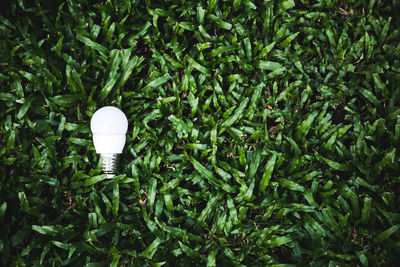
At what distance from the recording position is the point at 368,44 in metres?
2.22

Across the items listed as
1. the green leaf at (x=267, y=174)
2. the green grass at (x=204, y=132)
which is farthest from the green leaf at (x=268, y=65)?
the green leaf at (x=267, y=174)

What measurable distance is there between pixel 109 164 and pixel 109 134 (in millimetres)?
214

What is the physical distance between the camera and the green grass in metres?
1.92

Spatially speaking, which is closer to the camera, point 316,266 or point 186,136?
point 316,266

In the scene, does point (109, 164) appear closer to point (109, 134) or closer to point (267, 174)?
point (109, 134)

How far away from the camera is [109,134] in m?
1.83

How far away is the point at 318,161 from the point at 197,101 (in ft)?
3.14

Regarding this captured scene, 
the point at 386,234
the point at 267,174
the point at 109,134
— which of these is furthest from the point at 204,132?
the point at 386,234

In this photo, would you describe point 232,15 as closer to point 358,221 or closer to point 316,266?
point 358,221

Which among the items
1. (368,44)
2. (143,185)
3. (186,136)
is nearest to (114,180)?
(143,185)

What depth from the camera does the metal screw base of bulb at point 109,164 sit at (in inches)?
74.9

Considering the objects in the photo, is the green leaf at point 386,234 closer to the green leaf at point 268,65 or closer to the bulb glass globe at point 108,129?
the green leaf at point 268,65

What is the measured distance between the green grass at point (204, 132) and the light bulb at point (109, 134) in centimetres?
14

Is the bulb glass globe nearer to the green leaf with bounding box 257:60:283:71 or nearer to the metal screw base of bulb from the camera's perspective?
the metal screw base of bulb
